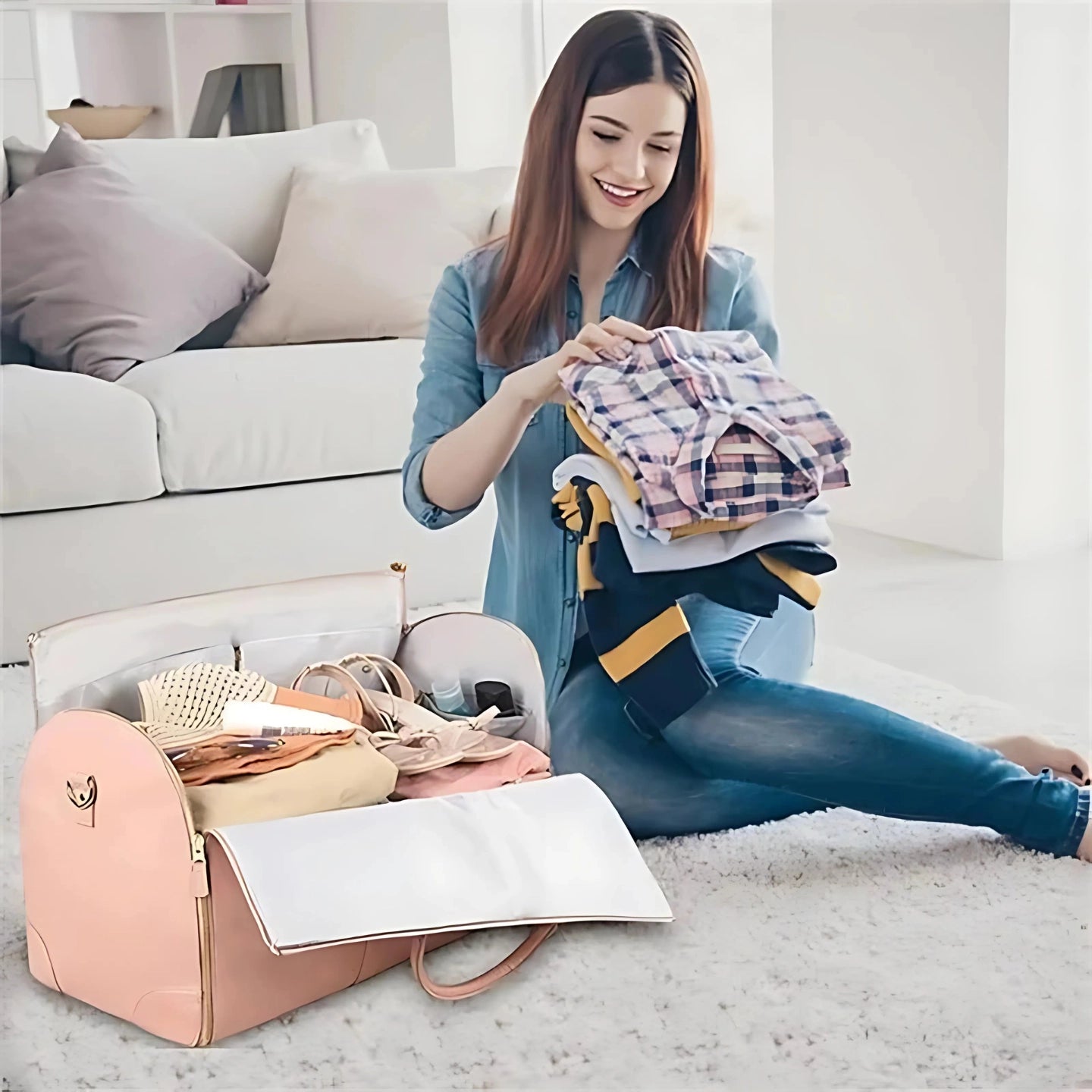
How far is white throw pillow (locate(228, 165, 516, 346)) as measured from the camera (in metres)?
2.32

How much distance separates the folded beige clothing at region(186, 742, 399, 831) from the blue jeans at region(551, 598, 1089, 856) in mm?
264

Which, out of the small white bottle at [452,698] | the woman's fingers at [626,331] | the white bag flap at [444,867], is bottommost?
the white bag flap at [444,867]

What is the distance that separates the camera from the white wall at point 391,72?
2.97 meters

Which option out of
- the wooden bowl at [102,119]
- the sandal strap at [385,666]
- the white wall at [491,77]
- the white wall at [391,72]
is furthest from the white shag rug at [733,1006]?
the white wall at [491,77]

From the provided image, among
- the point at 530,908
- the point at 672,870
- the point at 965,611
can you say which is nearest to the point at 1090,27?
the point at 965,611

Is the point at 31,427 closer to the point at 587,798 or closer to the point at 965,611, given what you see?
the point at 587,798

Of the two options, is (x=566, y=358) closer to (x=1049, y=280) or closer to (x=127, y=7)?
(x=1049, y=280)

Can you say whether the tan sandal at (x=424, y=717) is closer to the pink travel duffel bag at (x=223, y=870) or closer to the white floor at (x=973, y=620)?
the pink travel duffel bag at (x=223, y=870)

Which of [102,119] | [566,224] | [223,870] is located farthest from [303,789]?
[102,119]

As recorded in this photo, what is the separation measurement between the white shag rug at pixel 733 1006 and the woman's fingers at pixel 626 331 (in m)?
0.48

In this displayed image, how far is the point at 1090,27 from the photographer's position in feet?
7.92

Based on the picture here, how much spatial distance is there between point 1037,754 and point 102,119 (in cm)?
213

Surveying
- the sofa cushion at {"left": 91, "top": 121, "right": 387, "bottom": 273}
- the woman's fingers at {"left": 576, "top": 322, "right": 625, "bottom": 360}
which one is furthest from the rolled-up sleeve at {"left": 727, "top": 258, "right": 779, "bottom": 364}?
the sofa cushion at {"left": 91, "top": 121, "right": 387, "bottom": 273}

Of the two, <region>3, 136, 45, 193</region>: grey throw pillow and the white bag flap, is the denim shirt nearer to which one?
the white bag flap
